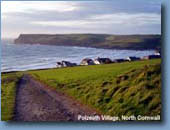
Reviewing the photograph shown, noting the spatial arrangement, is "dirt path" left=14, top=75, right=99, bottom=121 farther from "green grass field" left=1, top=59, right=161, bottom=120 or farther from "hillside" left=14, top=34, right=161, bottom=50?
"hillside" left=14, top=34, right=161, bottom=50

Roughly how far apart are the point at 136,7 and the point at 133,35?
195 mm

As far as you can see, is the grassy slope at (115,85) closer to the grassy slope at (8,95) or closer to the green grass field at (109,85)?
the green grass field at (109,85)

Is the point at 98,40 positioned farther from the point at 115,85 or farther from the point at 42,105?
the point at 42,105

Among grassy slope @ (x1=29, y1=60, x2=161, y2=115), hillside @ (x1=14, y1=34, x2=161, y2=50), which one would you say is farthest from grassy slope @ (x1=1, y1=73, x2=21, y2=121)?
hillside @ (x1=14, y1=34, x2=161, y2=50)

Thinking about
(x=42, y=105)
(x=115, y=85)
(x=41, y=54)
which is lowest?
(x=42, y=105)

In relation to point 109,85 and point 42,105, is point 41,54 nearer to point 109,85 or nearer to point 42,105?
point 42,105

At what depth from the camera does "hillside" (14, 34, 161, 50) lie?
287cm

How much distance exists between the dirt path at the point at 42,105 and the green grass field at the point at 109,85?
0.14ft

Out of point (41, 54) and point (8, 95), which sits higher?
point (41, 54)

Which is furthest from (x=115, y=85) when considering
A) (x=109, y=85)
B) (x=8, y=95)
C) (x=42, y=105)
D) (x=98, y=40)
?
(x=8, y=95)

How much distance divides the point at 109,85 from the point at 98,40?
32 cm

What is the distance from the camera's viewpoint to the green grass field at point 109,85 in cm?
283

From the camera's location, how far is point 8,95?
284cm

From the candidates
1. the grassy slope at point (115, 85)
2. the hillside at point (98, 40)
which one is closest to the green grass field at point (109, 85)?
the grassy slope at point (115, 85)
